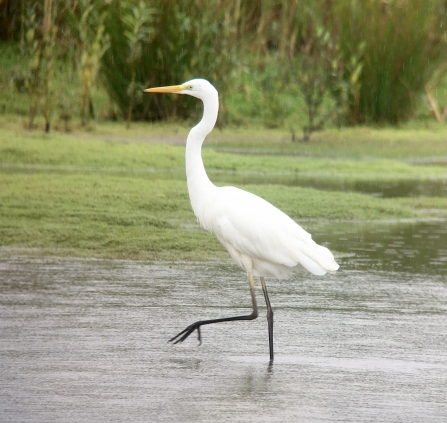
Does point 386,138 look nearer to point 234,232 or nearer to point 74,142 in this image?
point 74,142

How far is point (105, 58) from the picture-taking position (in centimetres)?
1894

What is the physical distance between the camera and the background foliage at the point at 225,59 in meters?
18.4

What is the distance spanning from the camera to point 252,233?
6152 millimetres

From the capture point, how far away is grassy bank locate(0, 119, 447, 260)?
9.33m

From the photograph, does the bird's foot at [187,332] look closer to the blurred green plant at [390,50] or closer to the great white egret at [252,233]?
the great white egret at [252,233]

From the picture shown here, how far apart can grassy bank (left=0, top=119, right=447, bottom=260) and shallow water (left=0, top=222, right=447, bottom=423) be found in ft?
2.53

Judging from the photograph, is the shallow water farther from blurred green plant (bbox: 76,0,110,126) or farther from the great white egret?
blurred green plant (bbox: 76,0,110,126)

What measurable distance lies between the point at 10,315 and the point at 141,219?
11.6 ft

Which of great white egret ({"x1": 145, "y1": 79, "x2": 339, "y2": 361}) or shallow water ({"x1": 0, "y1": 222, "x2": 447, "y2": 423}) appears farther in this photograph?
great white egret ({"x1": 145, "y1": 79, "x2": 339, "y2": 361})

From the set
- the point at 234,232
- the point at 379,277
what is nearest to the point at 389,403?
the point at 234,232

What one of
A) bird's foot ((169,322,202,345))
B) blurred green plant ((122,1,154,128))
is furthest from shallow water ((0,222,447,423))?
blurred green plant ((122,1,154,128))

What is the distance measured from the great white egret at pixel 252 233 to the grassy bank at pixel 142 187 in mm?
2473

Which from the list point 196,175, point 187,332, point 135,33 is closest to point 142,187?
point 196,175

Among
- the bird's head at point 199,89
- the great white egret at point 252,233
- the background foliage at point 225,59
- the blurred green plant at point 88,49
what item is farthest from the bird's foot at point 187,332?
the blurred green plant at point 88,49
